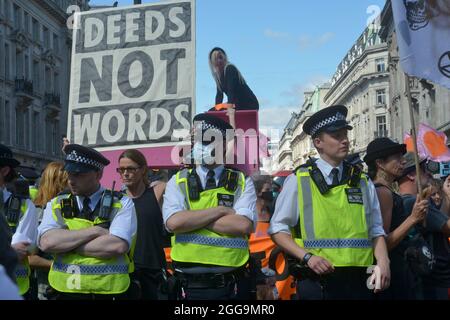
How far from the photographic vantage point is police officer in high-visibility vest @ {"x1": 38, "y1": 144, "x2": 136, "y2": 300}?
4.33 metres

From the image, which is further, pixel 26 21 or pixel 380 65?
pixel 380 65

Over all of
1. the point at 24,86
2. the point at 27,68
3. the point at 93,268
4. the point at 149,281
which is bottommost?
the point at 149,281

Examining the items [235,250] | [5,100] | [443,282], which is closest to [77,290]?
[235,250]

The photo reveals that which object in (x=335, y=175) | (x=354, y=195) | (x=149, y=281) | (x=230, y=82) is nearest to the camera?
(x=354, y=195)

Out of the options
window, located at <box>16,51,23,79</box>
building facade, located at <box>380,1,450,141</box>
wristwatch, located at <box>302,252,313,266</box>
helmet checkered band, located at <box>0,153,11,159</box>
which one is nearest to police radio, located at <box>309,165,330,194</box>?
wristwatch, located at <box>302,252,313,266</box>

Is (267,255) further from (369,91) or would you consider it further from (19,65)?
(369,91)

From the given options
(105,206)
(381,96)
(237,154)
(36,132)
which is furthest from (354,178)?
(381,96)

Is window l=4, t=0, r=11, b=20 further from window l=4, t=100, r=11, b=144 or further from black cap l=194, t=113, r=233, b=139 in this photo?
black cap l=194, t=113, r=233, b=139

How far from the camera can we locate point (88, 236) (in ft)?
14.1

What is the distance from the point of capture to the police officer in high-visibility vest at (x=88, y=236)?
170 inches

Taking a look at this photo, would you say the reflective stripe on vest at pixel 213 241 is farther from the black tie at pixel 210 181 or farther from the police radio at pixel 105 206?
the police radio at pixel 105 206

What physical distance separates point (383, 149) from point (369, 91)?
9224 cm

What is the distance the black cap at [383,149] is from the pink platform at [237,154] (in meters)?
1.95

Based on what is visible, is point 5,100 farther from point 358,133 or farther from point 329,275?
point 358,133
